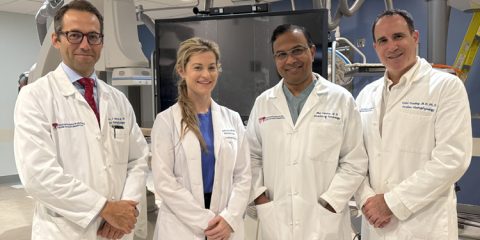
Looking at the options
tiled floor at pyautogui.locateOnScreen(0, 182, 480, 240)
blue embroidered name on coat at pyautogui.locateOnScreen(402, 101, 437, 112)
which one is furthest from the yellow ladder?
blue embroidered name on coat at pyautogui.locateOnScreen(402, 101, 437, 112)

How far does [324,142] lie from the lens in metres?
1.70

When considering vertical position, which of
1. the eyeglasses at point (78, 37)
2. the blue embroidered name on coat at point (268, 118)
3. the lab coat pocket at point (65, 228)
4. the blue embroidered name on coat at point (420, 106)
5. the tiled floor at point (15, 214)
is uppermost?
the eyeglasses at point (78, 37)

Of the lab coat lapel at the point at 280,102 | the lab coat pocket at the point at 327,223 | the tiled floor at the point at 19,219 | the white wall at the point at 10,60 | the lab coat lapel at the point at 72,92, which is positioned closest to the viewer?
the lab coat lapel at the point at 72,92

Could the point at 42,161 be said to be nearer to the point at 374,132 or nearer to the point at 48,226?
the point at 48,226

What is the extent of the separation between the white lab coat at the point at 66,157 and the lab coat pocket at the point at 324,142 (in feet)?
2.45

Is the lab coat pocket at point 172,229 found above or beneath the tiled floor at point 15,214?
above

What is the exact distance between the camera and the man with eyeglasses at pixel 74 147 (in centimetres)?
144

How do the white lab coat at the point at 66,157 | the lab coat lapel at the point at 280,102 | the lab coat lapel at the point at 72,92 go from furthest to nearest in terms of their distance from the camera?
1. the lab coat lapel at the point at 280,102
2. the lab coat lapel at the point at 72,92
3. the white lab coat at the point at 66,157

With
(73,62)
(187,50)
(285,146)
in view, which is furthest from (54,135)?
(285,146)

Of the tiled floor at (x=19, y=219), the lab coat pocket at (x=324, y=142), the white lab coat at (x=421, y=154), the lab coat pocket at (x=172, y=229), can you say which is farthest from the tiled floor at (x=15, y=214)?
the white lab coat at (x=421, y=154)

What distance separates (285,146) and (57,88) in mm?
942

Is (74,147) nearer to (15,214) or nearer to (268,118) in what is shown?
(268,118)

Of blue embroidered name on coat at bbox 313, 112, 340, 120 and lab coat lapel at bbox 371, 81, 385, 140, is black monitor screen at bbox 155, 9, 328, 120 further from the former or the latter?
blue embroidered name on coat at bbox 313, 112, 340, 120

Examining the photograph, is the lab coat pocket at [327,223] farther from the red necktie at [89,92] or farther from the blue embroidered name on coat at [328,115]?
the red necktie at [89,92]
